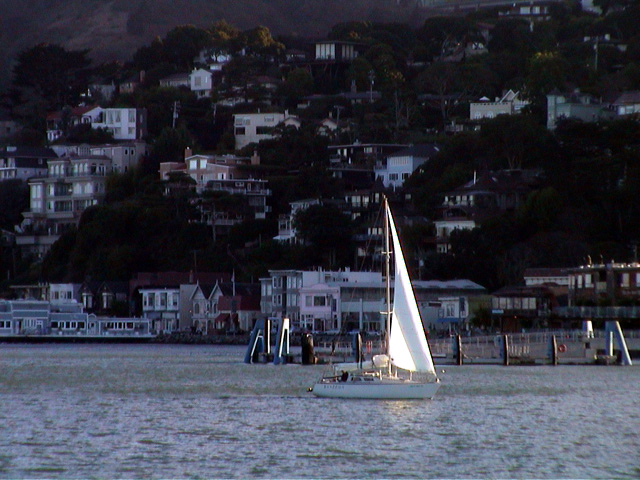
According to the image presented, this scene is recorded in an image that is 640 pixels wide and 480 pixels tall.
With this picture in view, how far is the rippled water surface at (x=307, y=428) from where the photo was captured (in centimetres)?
3984

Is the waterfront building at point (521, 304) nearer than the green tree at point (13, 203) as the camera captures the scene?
Yes

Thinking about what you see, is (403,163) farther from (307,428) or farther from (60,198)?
(307,428)

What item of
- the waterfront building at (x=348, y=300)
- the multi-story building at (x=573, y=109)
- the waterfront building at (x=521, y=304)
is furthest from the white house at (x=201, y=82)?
the waterfront building at (x=521, y=304)

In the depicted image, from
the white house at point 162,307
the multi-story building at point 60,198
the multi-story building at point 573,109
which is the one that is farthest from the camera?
the multi-story building at point 60,198

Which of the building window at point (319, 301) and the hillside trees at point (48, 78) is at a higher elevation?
the hillside trees at point (48, 78)

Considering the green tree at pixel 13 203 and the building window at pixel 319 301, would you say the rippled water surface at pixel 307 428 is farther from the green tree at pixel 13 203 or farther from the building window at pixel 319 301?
the green tree at pixel 13 203

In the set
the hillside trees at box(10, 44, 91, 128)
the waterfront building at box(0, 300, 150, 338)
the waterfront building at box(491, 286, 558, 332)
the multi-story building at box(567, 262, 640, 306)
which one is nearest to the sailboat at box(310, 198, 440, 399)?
the multi-story building at box(567, 262, 640, 306)

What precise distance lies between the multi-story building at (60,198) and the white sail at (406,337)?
10507cm

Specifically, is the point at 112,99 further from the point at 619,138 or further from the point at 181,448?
the point at 181,448

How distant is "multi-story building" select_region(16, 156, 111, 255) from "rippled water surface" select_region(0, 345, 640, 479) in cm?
8553

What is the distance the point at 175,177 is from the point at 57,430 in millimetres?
103547

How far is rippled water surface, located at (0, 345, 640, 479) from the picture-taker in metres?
39.8

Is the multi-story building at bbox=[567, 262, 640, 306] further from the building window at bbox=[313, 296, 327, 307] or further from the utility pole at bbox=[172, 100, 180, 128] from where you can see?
the utility pole at bbox=[172, 100, 180, 128]

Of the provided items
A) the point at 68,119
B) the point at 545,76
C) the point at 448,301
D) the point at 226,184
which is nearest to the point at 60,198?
the point at 226,184
